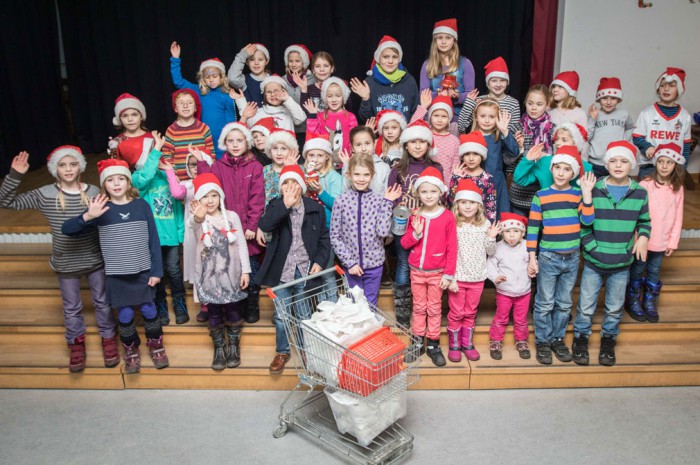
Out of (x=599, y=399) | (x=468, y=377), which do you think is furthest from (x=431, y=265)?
(x=599, y=399)

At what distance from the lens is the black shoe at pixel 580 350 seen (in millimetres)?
3869

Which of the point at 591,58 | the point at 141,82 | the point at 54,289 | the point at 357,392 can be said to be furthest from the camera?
the point at 141,82

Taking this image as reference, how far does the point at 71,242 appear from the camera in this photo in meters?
3.70

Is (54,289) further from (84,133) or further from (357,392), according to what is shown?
(84,133)

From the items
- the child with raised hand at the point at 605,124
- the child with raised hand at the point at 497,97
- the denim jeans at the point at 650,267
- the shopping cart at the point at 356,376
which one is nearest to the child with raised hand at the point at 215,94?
the child with raised hand at the point at 497,97

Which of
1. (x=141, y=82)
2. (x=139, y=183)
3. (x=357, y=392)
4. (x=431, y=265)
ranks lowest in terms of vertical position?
(x=357, y=392)

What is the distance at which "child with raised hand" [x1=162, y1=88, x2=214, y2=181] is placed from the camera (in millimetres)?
4180

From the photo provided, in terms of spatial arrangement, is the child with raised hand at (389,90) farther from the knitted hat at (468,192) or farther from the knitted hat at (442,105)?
the knitted hat at (468,192)

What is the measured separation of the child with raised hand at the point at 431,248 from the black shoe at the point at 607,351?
3.39ft

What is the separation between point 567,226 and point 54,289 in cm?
355

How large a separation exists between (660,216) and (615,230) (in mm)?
482

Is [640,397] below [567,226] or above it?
below

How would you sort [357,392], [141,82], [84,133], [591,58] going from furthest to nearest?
[84,133] → [141,82] → [591,58] → [357,392]

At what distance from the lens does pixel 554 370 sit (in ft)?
12.6
